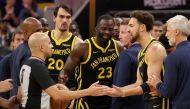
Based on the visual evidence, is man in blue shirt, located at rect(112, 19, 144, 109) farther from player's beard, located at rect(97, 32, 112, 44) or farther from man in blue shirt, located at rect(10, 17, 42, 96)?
man in blue shirt, located at rect(10, 17, 42, 96)

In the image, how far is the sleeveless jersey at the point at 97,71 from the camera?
8.65m

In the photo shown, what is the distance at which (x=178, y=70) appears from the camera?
274 inches

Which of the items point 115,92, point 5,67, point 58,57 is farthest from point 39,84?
point 5,67

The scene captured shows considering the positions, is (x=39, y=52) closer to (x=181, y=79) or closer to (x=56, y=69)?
(x=181, y=79)

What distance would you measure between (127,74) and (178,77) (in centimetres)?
119

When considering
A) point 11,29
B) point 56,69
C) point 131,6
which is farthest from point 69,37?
point 11,29

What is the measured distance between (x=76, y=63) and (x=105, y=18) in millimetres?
802

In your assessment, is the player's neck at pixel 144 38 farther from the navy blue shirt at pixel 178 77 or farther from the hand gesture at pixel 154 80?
the navy blue shirt at pixel 178 77

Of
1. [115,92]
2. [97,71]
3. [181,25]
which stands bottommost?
[115,92]

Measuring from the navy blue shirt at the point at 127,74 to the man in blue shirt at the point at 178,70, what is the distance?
886mm

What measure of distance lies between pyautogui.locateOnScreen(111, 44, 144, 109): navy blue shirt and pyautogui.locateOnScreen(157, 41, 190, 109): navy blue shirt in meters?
1.02

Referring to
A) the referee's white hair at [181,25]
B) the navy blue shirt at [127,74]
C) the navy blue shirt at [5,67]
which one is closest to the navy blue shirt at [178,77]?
the referee's white hair at [181,25]

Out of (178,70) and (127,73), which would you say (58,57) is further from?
(178,70)

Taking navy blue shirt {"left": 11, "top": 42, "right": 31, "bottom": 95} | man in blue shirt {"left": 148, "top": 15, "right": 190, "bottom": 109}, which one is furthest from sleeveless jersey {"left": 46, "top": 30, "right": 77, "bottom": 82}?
man in blue shirt {"left": 148, "top": 15, "right": 190, "bottom": 109}
